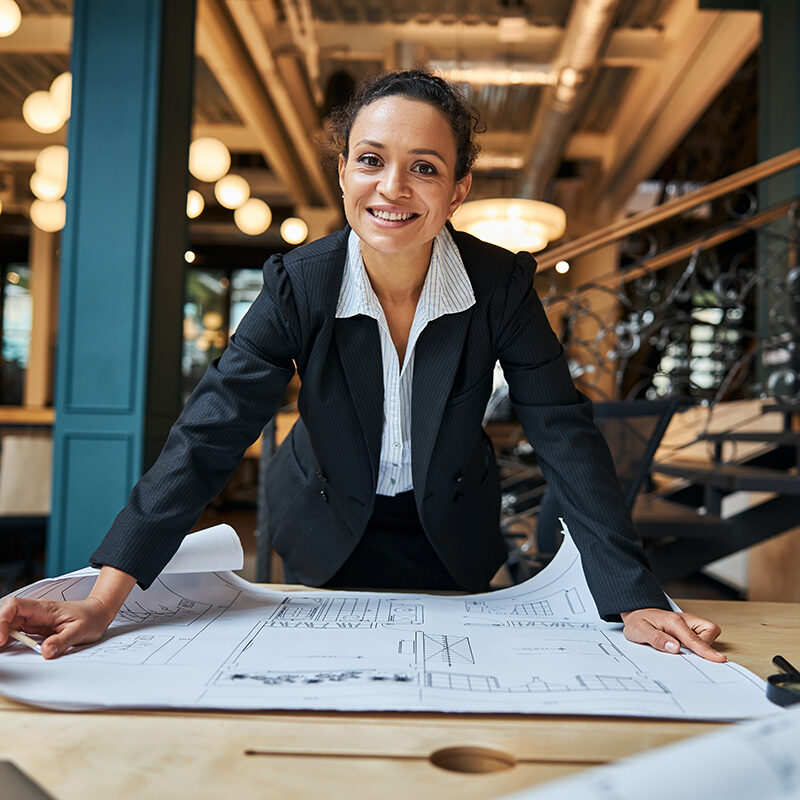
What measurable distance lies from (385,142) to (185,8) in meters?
3.48

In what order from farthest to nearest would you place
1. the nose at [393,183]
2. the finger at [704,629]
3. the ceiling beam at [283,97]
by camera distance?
the ceiling beam at [283,97]
the nose at [393,183]
the finger at [704,629]

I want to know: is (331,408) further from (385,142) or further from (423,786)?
(423,786)

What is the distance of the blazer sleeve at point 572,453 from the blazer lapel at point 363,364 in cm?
19

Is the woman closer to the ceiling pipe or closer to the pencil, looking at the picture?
the pencil

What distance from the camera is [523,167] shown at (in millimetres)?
9172

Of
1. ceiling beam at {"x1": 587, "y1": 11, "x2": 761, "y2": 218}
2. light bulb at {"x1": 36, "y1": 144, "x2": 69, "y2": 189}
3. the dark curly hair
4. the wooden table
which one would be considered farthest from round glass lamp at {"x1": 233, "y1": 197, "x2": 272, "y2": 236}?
the wooden table

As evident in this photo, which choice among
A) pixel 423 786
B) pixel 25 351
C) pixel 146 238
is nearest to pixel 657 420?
pixel 423 786

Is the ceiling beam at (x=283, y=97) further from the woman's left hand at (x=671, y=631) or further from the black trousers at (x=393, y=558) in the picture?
the woman's left hand at (x=671, y=631)

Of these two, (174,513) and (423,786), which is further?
(174,513)

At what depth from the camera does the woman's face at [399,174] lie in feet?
3.56

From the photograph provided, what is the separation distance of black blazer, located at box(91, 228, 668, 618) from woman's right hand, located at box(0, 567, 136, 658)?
0.41 ft

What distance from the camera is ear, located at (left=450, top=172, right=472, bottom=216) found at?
124cm

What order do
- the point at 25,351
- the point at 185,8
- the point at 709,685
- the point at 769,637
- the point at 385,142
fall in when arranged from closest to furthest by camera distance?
the point at 709,685, the point at 769,637, the point at 385,142, the point at 185,8, the point at 25,351

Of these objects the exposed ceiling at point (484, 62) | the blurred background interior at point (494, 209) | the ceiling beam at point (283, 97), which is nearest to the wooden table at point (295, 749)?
the blurred background interior at point (494, 209)
